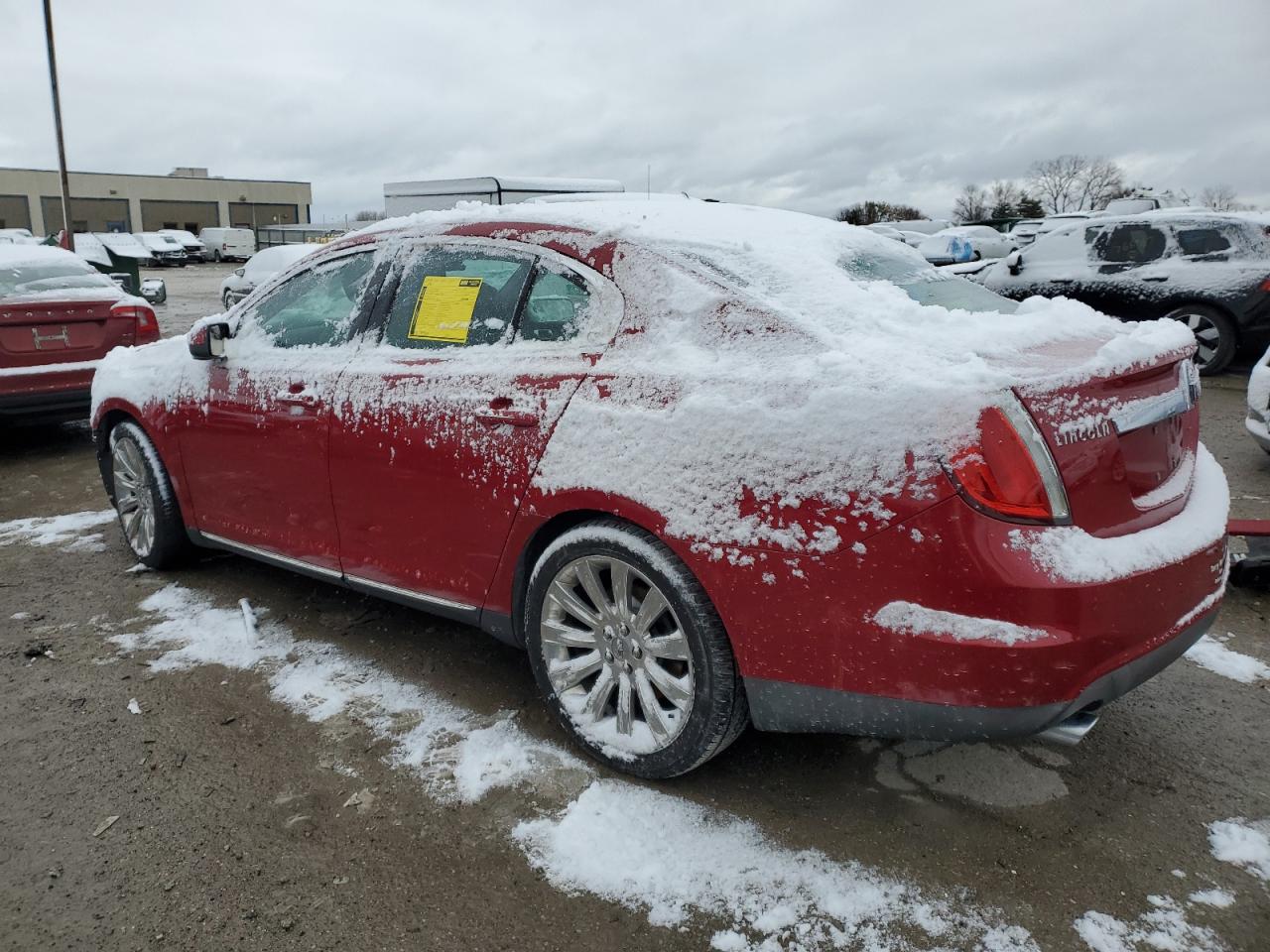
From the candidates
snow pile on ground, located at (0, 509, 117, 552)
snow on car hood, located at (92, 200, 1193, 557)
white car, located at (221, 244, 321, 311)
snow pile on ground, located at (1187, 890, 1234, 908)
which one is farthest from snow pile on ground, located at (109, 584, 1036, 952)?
white car, located at (221, 244, 321, 311)

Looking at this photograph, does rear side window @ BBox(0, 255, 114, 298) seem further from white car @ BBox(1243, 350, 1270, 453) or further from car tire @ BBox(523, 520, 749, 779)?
white car @ BBox(1243, 350, 1270, 453)

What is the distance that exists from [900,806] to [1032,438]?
115cm

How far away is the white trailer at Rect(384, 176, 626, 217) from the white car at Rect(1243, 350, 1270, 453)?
216 inches

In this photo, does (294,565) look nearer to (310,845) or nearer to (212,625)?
Answer: (212,625)

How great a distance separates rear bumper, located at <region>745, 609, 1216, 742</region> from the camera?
2.10 m

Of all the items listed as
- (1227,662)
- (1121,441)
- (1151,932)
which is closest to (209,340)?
(1121,441)

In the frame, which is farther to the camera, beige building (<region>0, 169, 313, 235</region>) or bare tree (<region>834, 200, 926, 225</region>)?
beige building (<region>0, 169, 313, 235</region>)

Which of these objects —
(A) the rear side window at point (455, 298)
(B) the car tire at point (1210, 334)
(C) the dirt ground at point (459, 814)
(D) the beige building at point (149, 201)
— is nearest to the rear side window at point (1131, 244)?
(B) the car tire at point (1210, 334)

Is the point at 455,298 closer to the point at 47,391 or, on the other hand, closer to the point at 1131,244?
the point at 47,391

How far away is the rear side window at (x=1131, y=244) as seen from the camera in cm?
981

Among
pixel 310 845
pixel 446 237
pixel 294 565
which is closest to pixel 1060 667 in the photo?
pixel 310 845

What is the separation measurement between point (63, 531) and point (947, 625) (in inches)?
199

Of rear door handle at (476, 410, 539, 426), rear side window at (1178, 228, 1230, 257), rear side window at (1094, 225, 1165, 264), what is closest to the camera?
rear door handle at (476, 410, 539, 426)

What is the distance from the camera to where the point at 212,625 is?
3.86m
